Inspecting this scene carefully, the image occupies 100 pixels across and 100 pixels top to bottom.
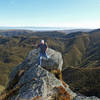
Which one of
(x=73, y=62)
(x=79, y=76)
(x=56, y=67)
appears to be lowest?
(x=73, y=62)

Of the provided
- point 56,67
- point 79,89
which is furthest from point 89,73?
point 56,67

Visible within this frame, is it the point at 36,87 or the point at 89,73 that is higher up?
the point at 36,87

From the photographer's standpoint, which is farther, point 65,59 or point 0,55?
point 0,55

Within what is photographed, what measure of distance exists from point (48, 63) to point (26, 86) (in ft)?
21.2

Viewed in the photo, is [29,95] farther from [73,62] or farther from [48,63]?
[73,62]

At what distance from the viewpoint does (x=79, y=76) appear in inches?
3413

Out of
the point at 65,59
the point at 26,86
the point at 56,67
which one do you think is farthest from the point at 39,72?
the point at 65,59

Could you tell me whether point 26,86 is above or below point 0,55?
above

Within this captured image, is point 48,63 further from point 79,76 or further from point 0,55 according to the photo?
Answer: point 0,55

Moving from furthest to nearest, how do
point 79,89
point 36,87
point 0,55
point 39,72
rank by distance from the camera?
point 0,55
point 79,89
point 39,72
point 36,87

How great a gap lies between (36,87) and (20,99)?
1.44 m

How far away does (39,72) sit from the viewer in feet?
40.1

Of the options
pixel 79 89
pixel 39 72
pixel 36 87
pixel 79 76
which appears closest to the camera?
pixel 36 87

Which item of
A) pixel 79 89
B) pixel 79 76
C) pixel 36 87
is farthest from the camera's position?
pixel 79 76
